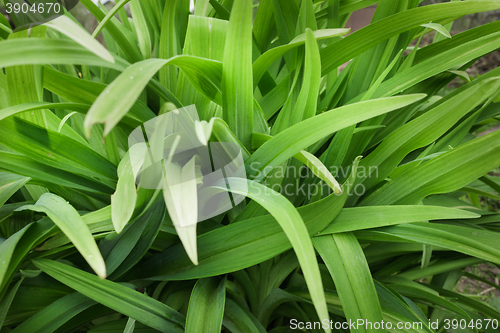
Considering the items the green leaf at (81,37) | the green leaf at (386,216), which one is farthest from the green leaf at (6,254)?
the green leaf at (386,216)

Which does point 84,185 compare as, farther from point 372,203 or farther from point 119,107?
point 372,203

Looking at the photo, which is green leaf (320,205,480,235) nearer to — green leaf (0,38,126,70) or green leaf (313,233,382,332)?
green leaf (313,233,382,332)

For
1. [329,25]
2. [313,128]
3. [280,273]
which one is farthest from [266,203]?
[329,25]

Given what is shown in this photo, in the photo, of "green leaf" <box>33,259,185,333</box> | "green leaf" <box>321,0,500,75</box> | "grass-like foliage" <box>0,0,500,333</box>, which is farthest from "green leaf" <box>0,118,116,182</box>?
"green leaf" <box>321,0,500,75</box>

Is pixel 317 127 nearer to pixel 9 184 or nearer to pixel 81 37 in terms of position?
pixel 81 37

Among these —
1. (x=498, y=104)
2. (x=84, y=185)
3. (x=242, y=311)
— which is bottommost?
(x=242, y=311)

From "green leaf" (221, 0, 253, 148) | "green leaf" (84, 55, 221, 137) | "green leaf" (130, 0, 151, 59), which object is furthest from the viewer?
"green leaf" (130, 0, 151, 59)

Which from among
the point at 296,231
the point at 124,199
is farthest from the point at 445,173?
the point at 124,199

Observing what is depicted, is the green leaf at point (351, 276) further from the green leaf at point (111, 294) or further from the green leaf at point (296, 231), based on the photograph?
the green leaf at point (111, 294)

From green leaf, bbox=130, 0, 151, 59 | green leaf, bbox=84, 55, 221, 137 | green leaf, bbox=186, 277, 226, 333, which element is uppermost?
green leaf, bbox=130, 0, 151, 59
